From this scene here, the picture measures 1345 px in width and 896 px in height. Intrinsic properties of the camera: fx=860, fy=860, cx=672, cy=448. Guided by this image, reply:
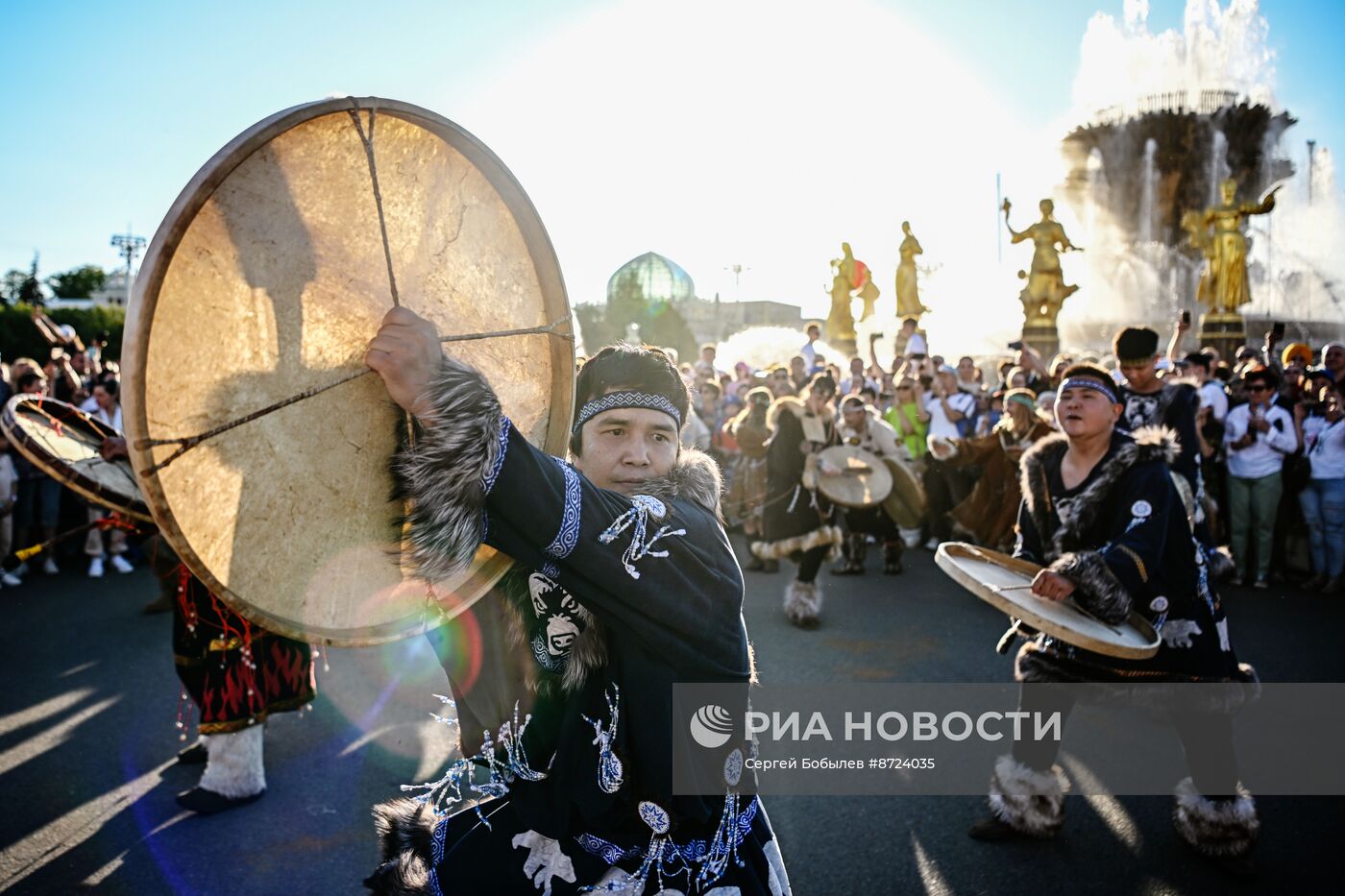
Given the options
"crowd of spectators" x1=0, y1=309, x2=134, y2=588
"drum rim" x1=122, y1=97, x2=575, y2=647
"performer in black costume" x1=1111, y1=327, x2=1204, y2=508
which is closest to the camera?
"drum rim" x1=122, y1=97, x2=575, y2=647

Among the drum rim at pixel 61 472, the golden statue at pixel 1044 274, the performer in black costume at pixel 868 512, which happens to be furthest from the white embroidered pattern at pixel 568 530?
the golden statue at pixel 1044 274

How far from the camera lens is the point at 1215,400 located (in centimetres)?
870

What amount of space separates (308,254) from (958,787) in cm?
402

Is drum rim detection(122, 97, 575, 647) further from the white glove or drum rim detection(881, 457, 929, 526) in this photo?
drum rim detection(881, 457, 929, 526)

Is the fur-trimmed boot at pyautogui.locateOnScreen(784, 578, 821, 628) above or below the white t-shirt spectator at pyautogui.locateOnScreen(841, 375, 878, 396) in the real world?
below

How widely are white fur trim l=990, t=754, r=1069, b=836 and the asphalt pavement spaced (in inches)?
4.2

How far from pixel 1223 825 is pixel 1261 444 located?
597cm

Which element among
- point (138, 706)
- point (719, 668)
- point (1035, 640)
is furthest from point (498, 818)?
point (138, 706)

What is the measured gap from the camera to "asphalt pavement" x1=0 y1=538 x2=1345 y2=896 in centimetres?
349

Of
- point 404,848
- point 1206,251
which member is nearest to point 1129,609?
point 404,848

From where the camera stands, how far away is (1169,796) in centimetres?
411

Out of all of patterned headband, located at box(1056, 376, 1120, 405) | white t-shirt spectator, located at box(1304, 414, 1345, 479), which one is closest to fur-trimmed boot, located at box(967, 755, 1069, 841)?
patterned headband, located at box(1056, 376, 1120, 405)

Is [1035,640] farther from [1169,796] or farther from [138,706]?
[138,706]

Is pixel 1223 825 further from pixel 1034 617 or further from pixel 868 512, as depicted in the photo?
pixel 868 512
